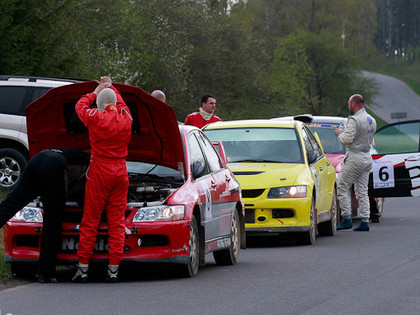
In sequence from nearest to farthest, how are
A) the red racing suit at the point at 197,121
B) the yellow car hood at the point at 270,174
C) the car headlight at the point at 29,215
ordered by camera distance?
the car headlight at the point at 29,215 → the yellow car hood at the point at 270,174 → the red racing suit at the point at 197,121

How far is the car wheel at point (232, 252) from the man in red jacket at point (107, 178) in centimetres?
225

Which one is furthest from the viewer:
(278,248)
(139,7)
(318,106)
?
(318,106)

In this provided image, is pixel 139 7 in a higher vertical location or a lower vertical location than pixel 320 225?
higher

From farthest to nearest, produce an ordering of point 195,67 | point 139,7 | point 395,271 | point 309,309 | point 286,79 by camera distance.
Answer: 1. point 286,79
2. point 195,67
3. point 139,7
4. point 395,271
5. point 309,309

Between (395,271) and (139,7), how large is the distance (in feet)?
131

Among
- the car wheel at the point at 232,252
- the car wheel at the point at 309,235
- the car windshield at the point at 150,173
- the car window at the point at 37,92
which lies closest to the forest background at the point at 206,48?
the car window at the point at 37,92

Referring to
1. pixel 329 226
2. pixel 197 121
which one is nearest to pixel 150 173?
pixel 329 226

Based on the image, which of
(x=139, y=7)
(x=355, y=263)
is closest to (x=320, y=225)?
(x=355, y=263)

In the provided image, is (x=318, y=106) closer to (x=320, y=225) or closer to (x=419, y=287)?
(x=320, y=225)

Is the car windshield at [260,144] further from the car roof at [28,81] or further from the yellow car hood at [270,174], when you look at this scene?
the car roof at [28,81]

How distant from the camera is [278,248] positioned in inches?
557

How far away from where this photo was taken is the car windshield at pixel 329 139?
64.5 feet

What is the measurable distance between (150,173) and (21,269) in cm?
162

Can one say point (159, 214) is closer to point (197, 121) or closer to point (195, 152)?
point (195, 152)
